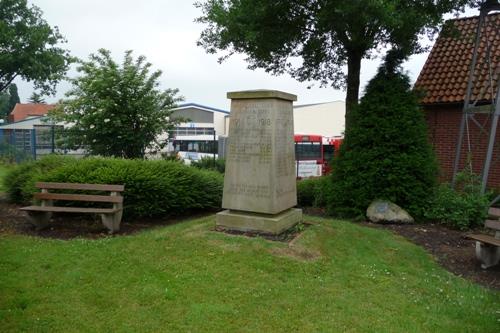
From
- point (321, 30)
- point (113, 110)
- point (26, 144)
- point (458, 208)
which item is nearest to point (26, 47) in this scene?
point (26, 144)

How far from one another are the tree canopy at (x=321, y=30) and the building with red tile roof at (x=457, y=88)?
333 cm

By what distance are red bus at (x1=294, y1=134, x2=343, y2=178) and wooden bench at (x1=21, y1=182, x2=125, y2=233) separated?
17.3 meters

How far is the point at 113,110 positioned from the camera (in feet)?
44.4

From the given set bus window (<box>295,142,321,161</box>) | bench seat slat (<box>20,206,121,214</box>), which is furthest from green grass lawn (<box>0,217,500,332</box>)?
bus window (<box>295,142,321,161</box>)

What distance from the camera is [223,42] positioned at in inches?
472

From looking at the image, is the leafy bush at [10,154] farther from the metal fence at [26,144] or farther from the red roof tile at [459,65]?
the red roof tile at [459,65]

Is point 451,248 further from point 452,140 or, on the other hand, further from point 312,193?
point 452,140

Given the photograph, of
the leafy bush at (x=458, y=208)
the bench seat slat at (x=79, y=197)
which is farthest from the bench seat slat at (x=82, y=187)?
the leafy bush at (x=458, y=208)

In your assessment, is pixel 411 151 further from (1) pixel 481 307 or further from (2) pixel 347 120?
(1) pixel 481 307

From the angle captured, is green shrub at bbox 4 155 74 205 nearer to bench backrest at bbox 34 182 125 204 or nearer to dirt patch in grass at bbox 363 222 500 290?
Result: bench backrest at bbox 34 182 125 204

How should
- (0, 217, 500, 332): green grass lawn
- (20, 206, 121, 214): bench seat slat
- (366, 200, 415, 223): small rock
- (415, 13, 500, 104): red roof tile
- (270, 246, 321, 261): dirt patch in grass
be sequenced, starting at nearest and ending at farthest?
(0, 217, 500, 332): green grass lawn → (270, 246, 321, 261): dirt patch in grass → (20, 206, 121, 214): bench seat slat → (366, 200, 415, 223): small rock → (415, 13, 500, 104): red roof tile

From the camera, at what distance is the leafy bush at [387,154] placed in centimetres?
945

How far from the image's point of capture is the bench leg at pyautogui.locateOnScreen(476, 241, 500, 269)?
632cm

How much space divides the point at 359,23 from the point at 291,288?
6.48m
